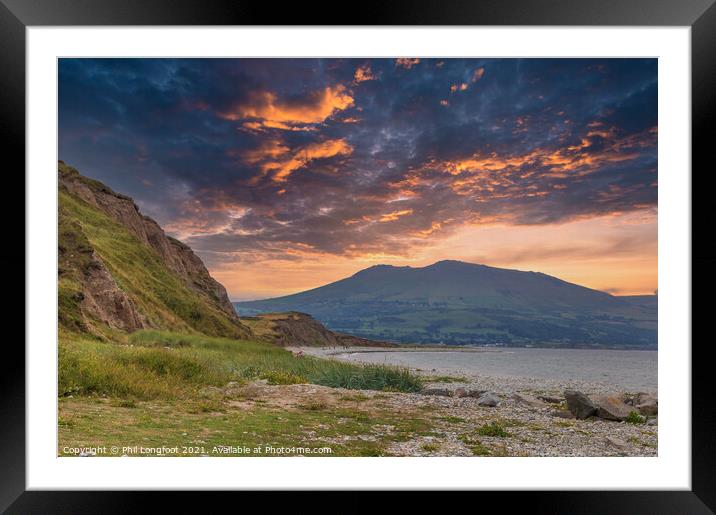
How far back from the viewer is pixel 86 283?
10.0 meters

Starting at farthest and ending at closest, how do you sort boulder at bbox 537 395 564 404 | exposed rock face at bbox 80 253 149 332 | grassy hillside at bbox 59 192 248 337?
1. grassy hillside at bbox 59 192 248 337
2. exposed rock face at bbox 80 253 149 332
3. boulder at bbox 537 395 564 404

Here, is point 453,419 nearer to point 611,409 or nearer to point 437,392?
point 437,392

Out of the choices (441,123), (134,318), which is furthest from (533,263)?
(134,318)

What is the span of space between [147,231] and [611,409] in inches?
722

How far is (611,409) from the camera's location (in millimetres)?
5141

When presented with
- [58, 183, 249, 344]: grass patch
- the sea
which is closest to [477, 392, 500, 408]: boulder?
the sea

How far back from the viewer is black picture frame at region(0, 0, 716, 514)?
296 centimetres

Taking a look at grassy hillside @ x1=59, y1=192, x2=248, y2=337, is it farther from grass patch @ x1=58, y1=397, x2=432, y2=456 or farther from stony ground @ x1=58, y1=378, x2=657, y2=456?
stony ground @ x1=58, y1=378, x2=657, y2=456

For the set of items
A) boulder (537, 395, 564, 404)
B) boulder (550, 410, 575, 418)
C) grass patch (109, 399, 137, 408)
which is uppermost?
grass patch (109, 399, 137, 408)

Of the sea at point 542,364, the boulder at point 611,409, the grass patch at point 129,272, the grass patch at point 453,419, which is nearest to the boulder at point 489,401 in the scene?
the grass patch at point 453,419

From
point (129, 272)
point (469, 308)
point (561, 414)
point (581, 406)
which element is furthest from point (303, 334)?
point (581, 406)

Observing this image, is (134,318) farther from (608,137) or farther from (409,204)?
(608,137)

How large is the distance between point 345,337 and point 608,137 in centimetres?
975

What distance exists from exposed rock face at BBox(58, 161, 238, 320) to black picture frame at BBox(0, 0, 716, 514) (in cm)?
1498
